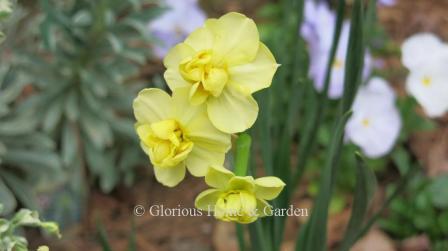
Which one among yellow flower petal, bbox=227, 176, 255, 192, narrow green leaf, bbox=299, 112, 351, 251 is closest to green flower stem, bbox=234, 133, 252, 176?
yellow flower petal, bbox=227, 176, 255, 192

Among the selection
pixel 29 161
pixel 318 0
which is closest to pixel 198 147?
pixel 29 161

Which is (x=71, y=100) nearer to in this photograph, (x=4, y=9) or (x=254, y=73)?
(x=4, y=9)

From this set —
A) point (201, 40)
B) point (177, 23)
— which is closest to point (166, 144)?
point (201, 40)

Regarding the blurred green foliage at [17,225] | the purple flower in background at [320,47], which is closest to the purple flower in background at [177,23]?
the purple flower in background at [320,47]

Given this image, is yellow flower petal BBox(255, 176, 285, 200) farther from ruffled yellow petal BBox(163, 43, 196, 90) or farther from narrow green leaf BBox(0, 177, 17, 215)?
narrow green leaf BBox(0, 177, 17, 215)

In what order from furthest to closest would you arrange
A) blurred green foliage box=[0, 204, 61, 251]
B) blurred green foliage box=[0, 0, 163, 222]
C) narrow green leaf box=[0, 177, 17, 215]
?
blurred green foliage box=[0, 0, 163, 222] < narrow green leaf box=[0, 177, 17, 215] < blurred green foliage box=[0, 204, 61, 251]
